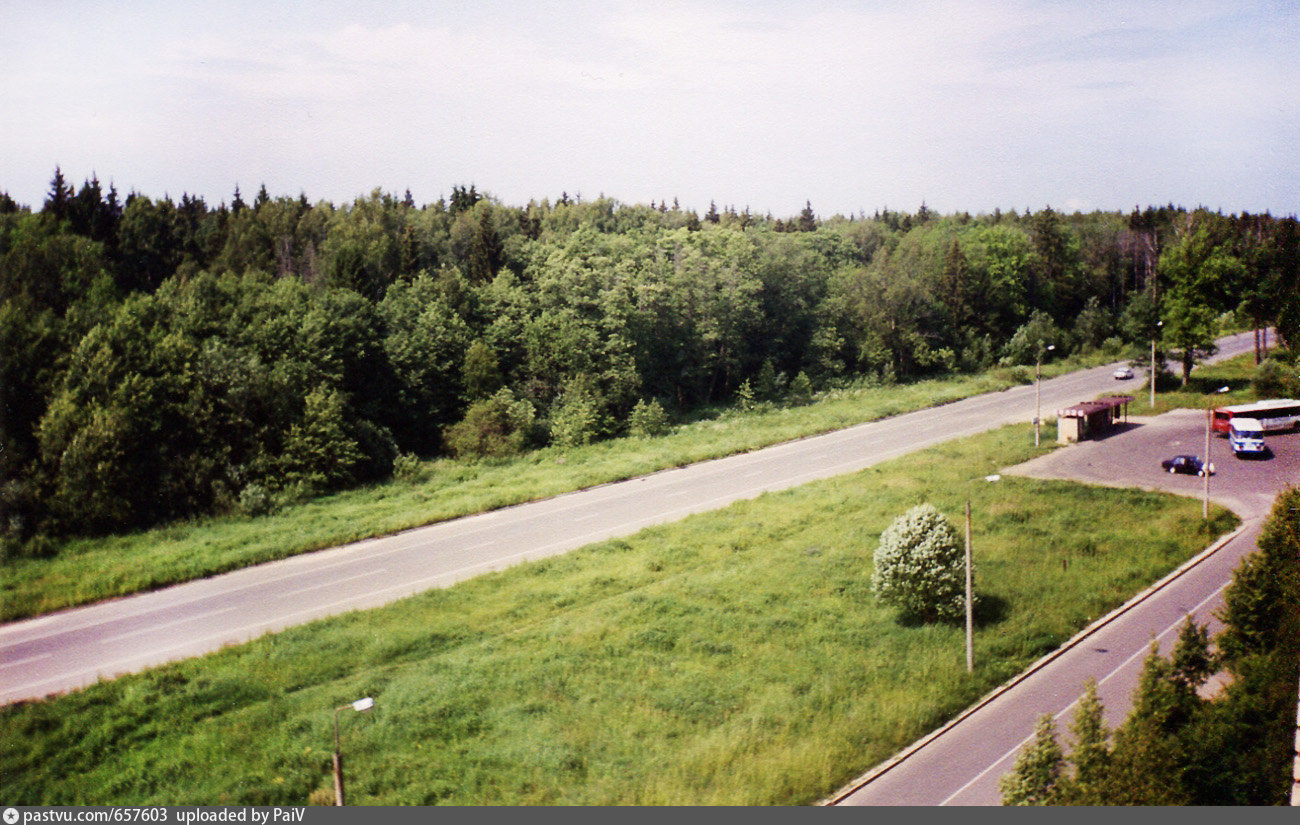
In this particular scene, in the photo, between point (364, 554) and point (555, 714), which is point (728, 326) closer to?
point (364, 554)

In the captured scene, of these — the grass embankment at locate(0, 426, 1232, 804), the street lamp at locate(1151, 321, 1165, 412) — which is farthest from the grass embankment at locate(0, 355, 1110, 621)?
the street lamp at locate(1151, 321, 1165, 412)

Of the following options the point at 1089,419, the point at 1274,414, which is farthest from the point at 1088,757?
the point at 1089,419

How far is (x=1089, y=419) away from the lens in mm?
36031

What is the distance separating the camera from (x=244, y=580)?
76.1 ft

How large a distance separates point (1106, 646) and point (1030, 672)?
2309 millimetres

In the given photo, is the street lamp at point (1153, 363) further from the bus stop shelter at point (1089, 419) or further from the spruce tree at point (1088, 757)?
the spruce tree at point (1088, 757)

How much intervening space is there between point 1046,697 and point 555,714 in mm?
9950

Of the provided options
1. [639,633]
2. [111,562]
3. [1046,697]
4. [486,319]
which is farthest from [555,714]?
[486,319]

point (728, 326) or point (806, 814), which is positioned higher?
point (728, 326)

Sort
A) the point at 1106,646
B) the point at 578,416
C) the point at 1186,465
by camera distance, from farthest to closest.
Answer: the point at 578,416 < the point at 1186,465 < the point at 1106,646

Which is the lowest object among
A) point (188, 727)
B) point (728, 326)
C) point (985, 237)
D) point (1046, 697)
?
point (1046, 697)

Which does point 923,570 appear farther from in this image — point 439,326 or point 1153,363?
point 439,326

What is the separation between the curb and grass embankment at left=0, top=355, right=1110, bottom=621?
716 inches

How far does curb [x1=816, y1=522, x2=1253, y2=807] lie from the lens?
45.5ft
